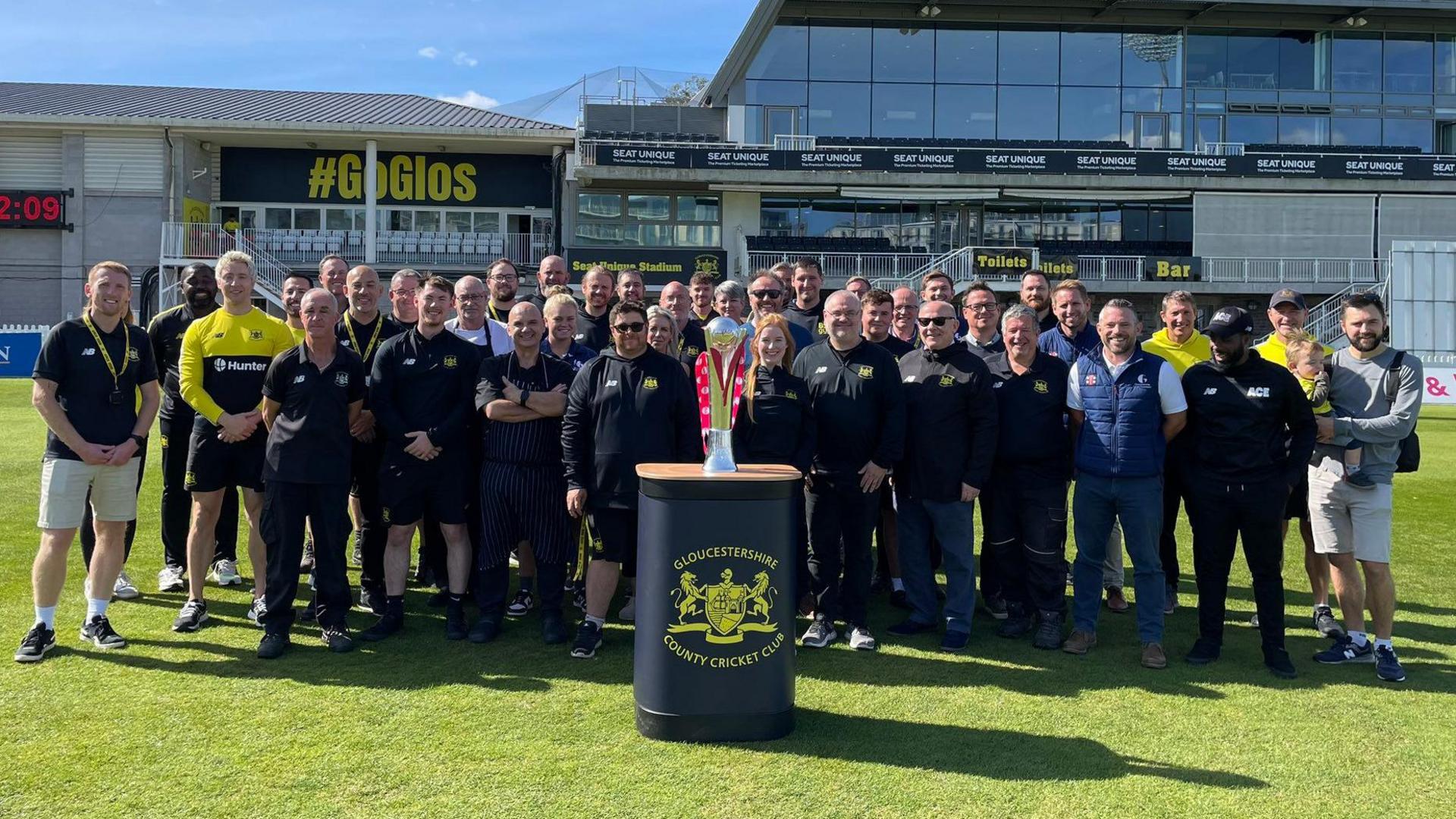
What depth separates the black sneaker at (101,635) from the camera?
5.26 metres

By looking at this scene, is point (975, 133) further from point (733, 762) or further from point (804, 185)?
point (733, 762)

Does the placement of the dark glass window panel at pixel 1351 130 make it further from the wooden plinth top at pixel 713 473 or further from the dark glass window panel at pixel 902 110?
the wooden plinth top at pixel 713 473

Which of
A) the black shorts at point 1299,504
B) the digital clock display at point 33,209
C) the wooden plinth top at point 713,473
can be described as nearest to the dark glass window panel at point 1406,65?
the black shorts at point 1299,504

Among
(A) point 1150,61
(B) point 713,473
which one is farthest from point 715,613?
(A) point 1150,61

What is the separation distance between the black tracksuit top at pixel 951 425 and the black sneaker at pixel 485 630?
7.31 ft

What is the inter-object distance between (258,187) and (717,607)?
109 ft

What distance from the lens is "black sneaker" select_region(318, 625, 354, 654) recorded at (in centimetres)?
532

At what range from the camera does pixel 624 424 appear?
17.0ft

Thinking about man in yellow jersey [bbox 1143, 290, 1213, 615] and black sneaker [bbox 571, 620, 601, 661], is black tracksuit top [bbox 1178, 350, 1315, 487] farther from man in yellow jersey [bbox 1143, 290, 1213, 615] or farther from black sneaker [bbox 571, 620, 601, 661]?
black sneaker [bbox 571, 620, 601, 661]

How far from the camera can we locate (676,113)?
116 ft

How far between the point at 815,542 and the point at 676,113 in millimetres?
31666

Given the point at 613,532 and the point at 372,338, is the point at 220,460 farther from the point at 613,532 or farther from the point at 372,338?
the point at 613,532

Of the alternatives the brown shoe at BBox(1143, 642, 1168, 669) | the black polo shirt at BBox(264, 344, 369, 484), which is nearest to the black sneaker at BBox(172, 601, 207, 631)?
the black polo shirt at BBox(264, 344, 369, 484)

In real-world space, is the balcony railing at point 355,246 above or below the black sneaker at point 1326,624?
above
